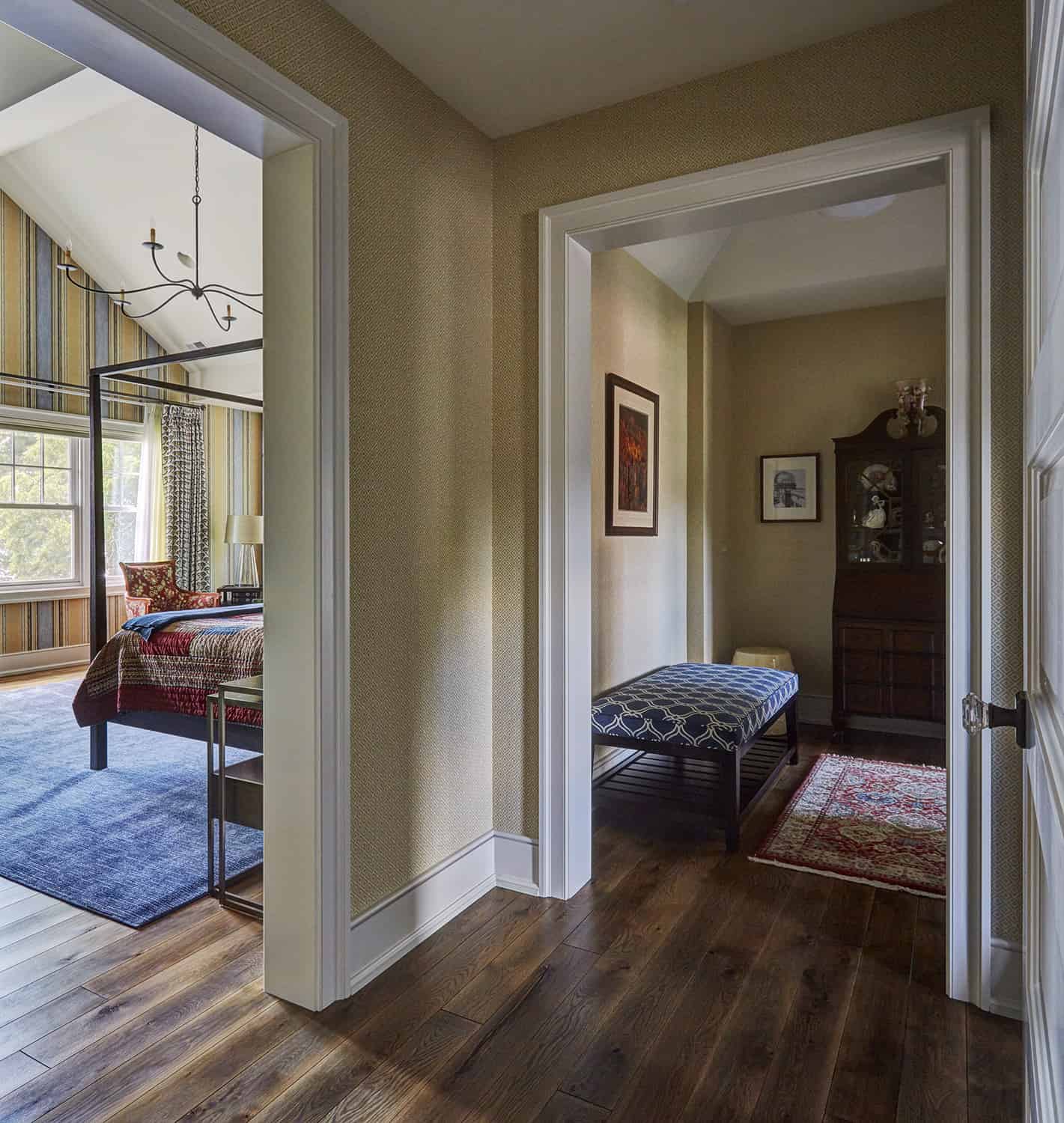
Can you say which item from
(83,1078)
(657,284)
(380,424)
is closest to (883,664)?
(657,284)

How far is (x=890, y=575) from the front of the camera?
460cm

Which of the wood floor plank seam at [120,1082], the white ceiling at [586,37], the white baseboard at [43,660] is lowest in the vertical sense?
the wood floor plank seam at [120,1082]

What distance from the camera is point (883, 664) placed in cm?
445

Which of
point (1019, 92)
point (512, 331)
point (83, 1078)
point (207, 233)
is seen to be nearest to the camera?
point (83, 1078)

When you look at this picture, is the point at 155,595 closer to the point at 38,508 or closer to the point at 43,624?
the point at 43,624

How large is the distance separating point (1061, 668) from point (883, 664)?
4094mm

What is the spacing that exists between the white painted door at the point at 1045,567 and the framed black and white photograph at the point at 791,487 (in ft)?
12.8

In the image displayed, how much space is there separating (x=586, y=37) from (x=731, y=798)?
2.55 meters

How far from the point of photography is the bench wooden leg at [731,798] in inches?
117

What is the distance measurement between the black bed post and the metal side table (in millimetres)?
1625

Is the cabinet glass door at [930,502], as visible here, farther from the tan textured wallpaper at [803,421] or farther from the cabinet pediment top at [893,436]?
the tan textured wallpaper at [803,421]

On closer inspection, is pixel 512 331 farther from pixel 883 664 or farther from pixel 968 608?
pixel 883 664

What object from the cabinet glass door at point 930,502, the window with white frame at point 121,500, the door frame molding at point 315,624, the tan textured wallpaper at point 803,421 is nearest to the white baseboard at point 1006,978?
the door frame molding at point 315,624

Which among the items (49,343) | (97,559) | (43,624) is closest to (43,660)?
(43,624)
